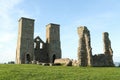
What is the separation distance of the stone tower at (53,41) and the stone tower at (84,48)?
2335 centimetres

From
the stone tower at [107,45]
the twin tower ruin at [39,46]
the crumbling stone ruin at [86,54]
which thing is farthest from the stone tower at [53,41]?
the crumbling stone ruin at [86,54]

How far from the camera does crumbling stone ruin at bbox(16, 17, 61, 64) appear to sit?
55.1 metres

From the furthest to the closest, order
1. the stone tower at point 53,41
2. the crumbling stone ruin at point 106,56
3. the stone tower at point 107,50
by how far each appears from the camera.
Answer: the stone tower at point 53,41, the stone tower at point 107,50, the crumbling stone ruin at point 106,56

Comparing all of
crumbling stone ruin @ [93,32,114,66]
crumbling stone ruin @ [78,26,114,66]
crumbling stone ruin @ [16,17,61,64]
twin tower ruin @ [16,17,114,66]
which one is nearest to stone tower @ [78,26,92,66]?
crumbling stone ruin @ [78,26,114,66]

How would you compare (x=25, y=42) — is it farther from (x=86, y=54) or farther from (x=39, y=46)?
(x=86, y=54)

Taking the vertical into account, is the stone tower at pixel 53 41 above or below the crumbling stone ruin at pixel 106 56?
above

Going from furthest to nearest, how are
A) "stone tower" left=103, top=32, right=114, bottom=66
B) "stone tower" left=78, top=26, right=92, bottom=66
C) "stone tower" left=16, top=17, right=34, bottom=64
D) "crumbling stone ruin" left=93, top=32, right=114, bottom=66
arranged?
"stone tower" left=16, top=17, right=34, bottom=64 → "stone tower" left=103, top=32, right=114, bottom=66 → "crumbling stone ruin" left=93, top=32, right=114, bottom=66 → "stone tower" left=78, top=26, right=92, bottom=66

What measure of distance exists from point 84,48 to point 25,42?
22620 millimetres

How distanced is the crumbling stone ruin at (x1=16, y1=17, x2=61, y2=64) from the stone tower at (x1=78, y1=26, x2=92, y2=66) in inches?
756

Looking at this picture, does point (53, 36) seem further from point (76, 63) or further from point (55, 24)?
point (76, 63)

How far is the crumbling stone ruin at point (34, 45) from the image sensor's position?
55.1 meters

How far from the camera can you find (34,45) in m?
58.9

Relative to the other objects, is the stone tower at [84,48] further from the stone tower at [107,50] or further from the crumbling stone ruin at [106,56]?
the stone tower at [107,50]

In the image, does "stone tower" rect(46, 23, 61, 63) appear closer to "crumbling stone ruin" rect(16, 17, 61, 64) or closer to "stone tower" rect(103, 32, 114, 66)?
"crumbling stone ruin" rect(16, 17, 61, 64)
